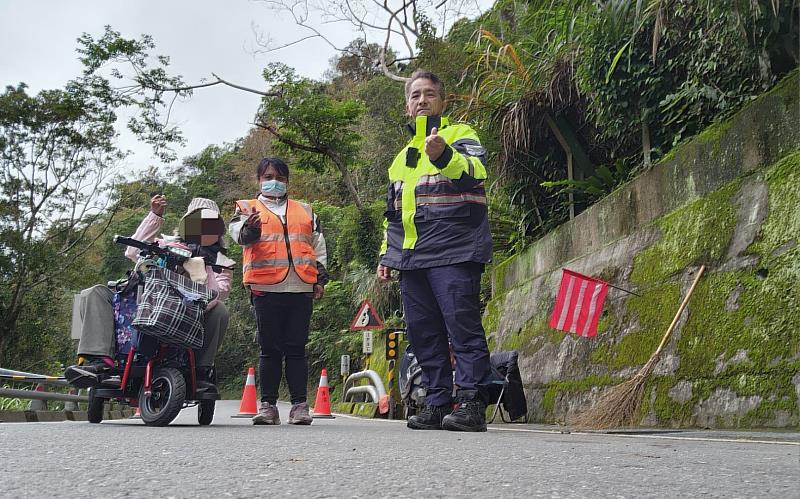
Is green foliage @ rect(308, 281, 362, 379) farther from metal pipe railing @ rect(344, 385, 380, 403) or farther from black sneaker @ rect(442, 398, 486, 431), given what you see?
black sneaker @ rect(442, 398, 486, 431)

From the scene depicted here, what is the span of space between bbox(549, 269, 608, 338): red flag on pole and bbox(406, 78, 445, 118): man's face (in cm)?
188

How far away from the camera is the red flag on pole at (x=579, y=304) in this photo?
21.7ft

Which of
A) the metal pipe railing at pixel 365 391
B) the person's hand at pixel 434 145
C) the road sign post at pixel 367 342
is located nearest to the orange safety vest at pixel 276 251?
the person's hand at pixel 434 145

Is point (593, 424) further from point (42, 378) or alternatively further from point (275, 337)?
point (42, 378)

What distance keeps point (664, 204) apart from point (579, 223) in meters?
1.68

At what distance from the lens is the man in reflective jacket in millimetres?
4988

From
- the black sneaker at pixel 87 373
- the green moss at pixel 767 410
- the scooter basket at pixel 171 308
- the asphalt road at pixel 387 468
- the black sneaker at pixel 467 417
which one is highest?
the scooter basket at pixel 171 308

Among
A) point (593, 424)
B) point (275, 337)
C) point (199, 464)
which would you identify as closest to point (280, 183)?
point (275, 337)

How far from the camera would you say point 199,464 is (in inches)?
103

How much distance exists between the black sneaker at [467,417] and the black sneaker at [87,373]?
2346mm

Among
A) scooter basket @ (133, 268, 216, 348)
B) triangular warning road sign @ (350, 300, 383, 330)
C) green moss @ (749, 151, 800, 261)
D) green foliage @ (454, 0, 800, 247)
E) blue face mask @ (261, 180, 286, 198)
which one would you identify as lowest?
scooter basket @ (133, 268, 216, 348)

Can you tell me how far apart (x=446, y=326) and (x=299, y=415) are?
1366 millimetres

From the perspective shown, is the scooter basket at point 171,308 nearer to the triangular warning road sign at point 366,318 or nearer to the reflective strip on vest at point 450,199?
the reflective strip on vest at point 450,199

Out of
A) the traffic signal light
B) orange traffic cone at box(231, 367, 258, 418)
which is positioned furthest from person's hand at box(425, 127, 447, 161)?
the traffic signal light
